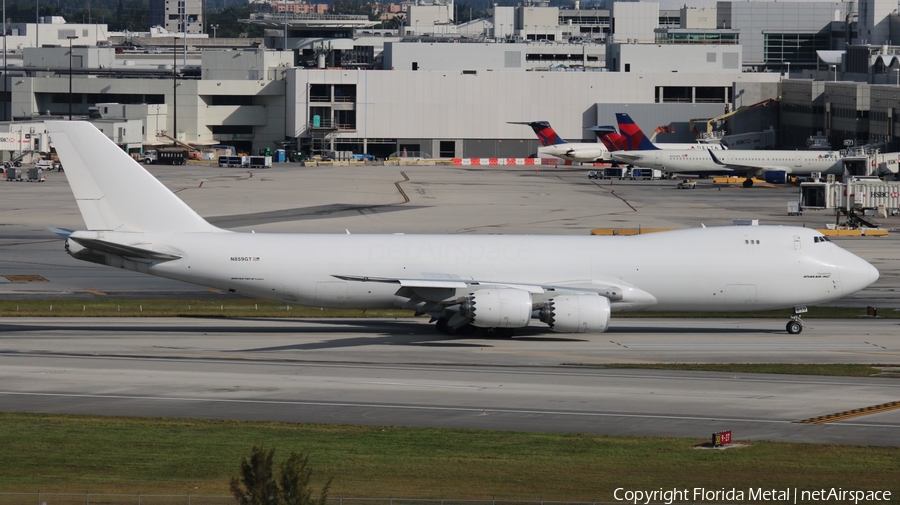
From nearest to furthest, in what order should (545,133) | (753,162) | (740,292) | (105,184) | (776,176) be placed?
(105,184) < (740,292) < (776,176) < (753,162) < (545,133)

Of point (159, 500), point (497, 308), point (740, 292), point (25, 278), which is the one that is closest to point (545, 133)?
point (25, 278)

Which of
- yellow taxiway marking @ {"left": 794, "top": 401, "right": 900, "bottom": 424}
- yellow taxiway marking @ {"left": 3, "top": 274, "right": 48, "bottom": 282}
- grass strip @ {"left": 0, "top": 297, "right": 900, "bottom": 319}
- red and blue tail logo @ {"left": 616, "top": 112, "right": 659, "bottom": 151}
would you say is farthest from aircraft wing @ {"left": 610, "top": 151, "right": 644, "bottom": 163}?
yellow taxiway marking @ {"left": 794, "top": 401, "right": 900, "bottom": 424}

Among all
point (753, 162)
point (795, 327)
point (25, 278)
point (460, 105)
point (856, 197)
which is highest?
point (460, 105)

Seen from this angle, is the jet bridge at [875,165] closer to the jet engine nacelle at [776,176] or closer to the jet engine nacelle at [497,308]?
the jet engine nacelle at [776,176]

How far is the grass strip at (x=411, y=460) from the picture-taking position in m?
27.1

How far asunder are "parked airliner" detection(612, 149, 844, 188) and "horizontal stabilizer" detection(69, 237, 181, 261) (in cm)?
9961

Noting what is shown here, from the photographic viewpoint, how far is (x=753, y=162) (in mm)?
138250

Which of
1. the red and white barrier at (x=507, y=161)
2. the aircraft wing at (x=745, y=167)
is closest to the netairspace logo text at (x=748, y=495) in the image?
the aircraft wing at (x=745, y=167)

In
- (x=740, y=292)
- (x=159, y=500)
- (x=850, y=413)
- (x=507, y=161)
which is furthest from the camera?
(x=507, y=161)

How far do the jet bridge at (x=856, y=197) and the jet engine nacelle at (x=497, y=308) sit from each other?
173 feet

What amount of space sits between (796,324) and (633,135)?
3813 inches

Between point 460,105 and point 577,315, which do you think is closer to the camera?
point 577,315

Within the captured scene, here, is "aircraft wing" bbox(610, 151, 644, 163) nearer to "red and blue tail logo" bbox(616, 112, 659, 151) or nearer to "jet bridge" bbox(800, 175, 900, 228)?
"red and blue tail logo" bbox(616, 112, 659, 151)

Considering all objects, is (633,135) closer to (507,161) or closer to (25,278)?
(507,161)
